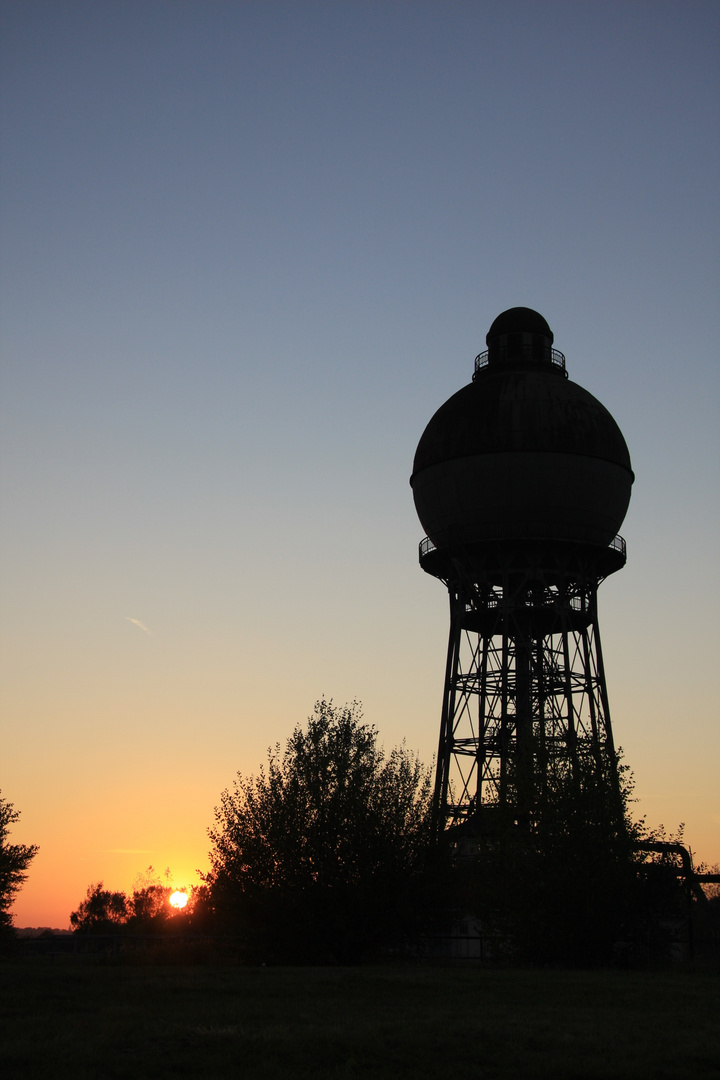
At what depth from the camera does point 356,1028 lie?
60.0 ft

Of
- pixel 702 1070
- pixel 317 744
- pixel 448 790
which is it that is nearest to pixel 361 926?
pixel 317 744

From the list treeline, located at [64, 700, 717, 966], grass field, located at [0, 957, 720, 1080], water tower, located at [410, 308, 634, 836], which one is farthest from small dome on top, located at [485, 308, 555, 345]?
grass field, located at [0, 957, 720, 1080]

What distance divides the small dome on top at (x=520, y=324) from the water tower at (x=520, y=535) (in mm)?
3419

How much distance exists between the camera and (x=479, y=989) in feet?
80.5

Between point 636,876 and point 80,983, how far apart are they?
16.4 meters

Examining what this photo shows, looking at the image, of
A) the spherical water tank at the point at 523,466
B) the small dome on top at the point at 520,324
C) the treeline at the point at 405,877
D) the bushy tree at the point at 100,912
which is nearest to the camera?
the treeline at the point at 405,877

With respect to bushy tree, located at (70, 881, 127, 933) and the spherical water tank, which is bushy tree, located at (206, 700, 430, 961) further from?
bushy tree, located at (70, 881, 127, 933)

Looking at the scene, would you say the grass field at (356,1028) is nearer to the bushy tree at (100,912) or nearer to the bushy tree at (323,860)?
the bushy tree at (323,860)

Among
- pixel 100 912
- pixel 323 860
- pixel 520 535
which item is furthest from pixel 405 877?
pixel 100 912

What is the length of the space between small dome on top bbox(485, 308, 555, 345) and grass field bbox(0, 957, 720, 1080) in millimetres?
31726

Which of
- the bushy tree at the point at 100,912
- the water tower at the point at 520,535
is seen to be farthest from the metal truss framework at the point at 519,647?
the bushy tree at the point at 100,912

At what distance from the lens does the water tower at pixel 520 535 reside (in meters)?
45.9

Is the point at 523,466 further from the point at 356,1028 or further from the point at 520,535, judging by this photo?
the point at 356,1028

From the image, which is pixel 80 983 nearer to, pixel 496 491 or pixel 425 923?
pixel 425 923
